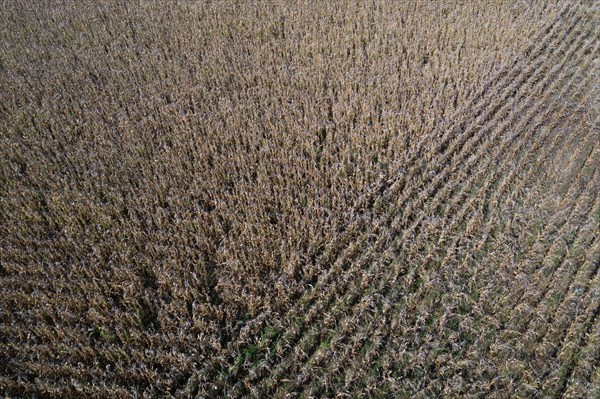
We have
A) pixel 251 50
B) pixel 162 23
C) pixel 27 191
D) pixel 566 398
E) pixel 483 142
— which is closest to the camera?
pixel 566 398

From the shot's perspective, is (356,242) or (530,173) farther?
(530,173)

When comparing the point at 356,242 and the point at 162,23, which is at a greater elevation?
the point at 162,23

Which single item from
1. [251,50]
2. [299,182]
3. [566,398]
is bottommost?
[566,398]

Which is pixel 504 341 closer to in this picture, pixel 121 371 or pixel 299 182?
pixel 299 182

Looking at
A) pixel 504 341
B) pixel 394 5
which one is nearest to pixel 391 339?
pixel 504 341

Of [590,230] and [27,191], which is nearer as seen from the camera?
[590,230]

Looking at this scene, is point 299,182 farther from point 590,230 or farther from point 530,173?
point 590,230

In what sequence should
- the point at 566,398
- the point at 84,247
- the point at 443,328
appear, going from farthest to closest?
the point at 84,247, the point at 443,328, the point at 566,398

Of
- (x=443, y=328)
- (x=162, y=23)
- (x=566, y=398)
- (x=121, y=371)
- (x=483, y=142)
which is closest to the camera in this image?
(x=566, y=398)

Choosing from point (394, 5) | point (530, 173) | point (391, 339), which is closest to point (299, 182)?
point (391, 339)
